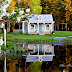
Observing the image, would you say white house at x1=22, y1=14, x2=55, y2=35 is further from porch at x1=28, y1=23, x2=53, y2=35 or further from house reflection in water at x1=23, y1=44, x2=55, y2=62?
house reflection in water at x1=23, y1=44, x2=55, y2=62

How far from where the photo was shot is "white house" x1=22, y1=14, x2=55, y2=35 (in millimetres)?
40719

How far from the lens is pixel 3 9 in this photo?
8.34 m

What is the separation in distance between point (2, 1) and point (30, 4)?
151 ft

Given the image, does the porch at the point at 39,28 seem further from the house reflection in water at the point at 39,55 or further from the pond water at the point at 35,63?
the pond water at the point at 35,63

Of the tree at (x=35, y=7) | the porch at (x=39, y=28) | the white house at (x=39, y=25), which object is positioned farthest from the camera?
the tree at (x=35, y=7)

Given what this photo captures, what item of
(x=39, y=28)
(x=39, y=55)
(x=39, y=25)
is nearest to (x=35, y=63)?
(x=39, y=55)

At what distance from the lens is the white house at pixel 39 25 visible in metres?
40.7

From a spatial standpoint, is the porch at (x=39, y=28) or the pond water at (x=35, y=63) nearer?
the pond water at (x=35, y=63)

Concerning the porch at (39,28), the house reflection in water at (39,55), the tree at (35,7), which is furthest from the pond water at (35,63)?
the tree at (35,7)

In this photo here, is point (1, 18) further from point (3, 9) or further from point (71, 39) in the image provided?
point (71, 39)

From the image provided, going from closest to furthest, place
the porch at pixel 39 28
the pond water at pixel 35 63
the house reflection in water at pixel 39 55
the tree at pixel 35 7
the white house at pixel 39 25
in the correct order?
the pond water at pixel 35 63
the house reflection in water at pixel 39 55
the white house at pixel 39 25
the porch at pixel 39 28
the tree at pixel 35 7

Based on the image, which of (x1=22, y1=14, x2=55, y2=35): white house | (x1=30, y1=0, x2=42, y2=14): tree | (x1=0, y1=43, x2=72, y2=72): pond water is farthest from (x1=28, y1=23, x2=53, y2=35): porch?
(x1=0, y1=43, x2=72, y2=72): pond water

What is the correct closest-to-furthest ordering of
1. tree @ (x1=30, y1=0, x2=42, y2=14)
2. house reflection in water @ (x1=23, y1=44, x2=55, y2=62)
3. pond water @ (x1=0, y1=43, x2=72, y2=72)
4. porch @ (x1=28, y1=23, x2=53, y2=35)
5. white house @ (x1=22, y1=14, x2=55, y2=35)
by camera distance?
pond water @ (x1=0, y1=43, x2=72, y2=72)
house reflection in water @ (x1=23, y1=44, x2=55, y2=62)
white house @ (x1=22, y1=14, x2=55, y2=35)
porch @ (x1=28, y1=23, x2=53, y2=35)
tree @ (x1=30, y1=0, x2=42, y2=14)

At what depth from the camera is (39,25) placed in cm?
4181
